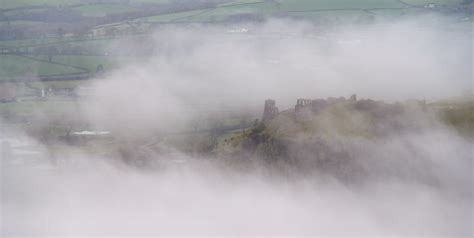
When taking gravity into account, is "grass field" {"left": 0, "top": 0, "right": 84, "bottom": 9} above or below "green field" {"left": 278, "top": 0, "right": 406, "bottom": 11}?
below

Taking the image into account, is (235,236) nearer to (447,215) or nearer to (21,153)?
(447,215)

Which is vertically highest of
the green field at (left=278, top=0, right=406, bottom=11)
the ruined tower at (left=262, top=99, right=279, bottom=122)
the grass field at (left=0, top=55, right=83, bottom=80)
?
the green field at (left=278, top=0, right=406, bottom=11)

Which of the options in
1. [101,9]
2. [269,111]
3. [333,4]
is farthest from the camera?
[333,4]

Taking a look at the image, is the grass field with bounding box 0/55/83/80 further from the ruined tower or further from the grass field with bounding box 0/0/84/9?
the ruined tower

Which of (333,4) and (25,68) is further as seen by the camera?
(333,4)

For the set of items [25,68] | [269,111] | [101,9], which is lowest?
[269,111]

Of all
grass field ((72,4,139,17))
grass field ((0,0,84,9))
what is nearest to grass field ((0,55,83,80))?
grass field ((0,0,84,9))

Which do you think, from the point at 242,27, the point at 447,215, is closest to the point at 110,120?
the point at 242,27

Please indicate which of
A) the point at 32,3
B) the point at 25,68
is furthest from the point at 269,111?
the point at 32,3

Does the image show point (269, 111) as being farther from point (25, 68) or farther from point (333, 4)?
point (333, 4)
